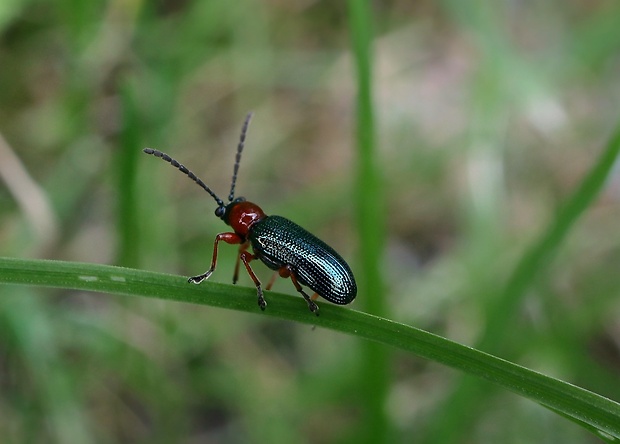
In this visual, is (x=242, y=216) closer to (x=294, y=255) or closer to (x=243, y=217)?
(x=243, y=217)

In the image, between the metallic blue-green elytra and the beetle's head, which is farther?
the beetle's head

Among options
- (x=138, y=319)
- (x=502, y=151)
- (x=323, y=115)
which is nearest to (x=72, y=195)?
(x=138, y=319)

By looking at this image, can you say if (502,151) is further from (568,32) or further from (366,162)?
(366,162)

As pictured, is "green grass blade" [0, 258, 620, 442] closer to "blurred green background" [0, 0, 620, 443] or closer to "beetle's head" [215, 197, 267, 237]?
"beetle's head" [215, 197, 267, 237]

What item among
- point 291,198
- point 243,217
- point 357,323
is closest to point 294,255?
point 243,217

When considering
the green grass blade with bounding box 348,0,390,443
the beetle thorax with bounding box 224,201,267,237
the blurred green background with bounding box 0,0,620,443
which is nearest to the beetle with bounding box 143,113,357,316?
the beetle thorax with bounding box 224,201,267,237

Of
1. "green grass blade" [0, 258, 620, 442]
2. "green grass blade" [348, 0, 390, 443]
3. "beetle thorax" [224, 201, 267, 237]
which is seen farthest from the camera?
"beetle thorax" [224, 201, 267, 237]

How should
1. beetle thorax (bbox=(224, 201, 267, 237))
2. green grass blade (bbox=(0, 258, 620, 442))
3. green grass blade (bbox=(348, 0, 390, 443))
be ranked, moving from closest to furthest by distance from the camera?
green grass blade (bbox=(0, 258, 620, 442)), green grass blade (bbox=(348, 0, 390, 443)), beetle thorax (bbox=(224, 201, 267, 237))

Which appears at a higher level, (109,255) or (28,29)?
(28,29)
